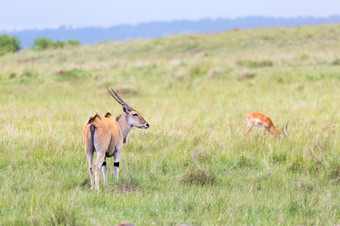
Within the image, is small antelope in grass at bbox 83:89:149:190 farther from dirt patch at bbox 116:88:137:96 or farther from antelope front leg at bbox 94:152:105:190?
dirt patch at bbox 116:88:137:96

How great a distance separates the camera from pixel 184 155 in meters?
8.18

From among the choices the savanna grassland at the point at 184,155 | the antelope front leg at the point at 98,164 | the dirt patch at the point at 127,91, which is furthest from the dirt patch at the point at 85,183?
the dirt patch at the point at 127,91

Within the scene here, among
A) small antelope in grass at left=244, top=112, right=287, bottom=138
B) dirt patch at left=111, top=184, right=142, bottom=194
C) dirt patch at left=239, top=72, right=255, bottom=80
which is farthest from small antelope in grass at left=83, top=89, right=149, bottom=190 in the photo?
dirt patch at left=239, top=72, right=255, bottom=80

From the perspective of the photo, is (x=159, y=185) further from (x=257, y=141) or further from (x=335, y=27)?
(x=335, y=27)

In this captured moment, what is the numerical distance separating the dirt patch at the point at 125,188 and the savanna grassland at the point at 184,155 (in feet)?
0.09

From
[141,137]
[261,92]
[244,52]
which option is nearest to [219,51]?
[244,52]

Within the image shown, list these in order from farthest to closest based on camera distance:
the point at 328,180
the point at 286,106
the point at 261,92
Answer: the point at 261,92, the point at 286,106, the point at 328,180

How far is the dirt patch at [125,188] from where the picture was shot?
632cm

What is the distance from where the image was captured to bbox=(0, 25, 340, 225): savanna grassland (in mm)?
5453

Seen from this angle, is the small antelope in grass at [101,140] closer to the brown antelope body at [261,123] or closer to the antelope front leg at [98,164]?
the antelope front leg at [98,164]

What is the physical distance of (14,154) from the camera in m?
7.94

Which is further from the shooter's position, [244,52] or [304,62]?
[244,52]

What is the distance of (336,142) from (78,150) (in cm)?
454

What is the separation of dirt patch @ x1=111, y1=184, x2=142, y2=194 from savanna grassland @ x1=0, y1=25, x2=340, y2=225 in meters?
0.03
